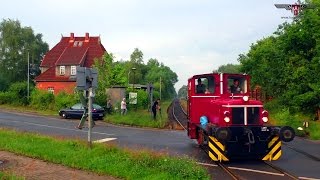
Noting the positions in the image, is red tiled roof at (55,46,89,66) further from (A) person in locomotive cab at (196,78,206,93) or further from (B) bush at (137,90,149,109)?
(A) person in locomotive cab at (196,78,206,93)

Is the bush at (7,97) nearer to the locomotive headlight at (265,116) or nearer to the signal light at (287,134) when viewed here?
the locomotive headlight at (265,116)

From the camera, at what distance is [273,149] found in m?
14.9

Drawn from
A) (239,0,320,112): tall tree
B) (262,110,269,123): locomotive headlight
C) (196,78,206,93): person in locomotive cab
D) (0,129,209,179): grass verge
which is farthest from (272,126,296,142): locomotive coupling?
(239,0,320,112): tall tree

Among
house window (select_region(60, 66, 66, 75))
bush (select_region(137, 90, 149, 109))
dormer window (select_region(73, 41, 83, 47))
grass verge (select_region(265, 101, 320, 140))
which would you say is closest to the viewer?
grass verge (select_region(265, 101, 320, 140))

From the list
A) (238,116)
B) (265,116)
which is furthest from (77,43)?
(265,116)

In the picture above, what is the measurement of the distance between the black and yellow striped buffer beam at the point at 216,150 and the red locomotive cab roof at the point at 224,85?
2.33 meters

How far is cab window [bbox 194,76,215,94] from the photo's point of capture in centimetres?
1686

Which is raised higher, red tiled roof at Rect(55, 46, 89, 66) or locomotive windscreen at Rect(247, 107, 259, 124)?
red tiled roof at Rect(55, 46, 89, 66)

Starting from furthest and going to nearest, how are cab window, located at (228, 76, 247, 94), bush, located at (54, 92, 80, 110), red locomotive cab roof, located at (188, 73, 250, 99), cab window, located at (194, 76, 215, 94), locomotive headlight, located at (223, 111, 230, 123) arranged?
bush, located at (54, 92, 80, 110) < cab window, located at (194, 76, 215, 94) < cab window, located at (228, 76, 247, 94) < red locomotive cab roof, located at (188, 73, 250, 99) < locomotive headlight, located at (223, 111, 230, 123)

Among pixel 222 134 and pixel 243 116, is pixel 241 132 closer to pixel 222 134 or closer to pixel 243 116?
pixel 243 116

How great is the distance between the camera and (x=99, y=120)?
34.2 metres

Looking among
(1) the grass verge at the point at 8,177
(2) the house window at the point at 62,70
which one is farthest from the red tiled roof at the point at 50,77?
(1) the grass verge at the point at 8,177

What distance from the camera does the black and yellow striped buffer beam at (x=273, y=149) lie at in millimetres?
14844

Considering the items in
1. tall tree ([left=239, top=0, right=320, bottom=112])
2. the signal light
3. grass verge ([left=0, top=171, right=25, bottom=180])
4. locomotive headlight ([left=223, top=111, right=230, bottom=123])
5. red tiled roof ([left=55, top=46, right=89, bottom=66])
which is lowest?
grass verge ([left=0, top=171, right=25, bottom=180])
